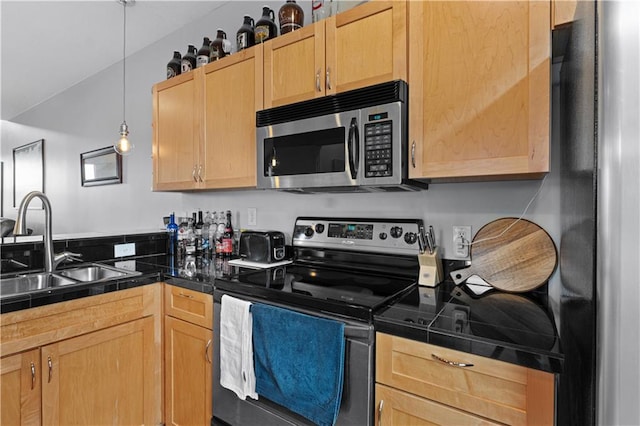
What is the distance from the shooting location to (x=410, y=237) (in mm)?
1570

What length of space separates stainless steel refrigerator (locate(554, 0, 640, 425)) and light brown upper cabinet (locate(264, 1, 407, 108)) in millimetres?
617

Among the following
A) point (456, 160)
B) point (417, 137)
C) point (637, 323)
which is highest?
point (417, 137)

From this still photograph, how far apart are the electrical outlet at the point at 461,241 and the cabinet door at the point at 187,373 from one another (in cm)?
121

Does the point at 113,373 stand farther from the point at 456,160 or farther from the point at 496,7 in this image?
the point at 496,7

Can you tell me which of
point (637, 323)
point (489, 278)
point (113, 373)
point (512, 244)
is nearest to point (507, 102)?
point (512, 244)

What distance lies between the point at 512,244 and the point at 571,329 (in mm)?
→ 514

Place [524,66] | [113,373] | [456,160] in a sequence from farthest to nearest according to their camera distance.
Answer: [113,373] < [456,160] < [524,66]

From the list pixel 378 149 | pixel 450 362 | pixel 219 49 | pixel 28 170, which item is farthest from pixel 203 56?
pixel 28 170

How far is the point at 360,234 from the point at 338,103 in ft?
2.17

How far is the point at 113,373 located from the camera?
5.26ft

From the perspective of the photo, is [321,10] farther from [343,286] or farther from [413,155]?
[343,286]

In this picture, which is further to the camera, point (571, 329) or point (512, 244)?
point (512, 244)

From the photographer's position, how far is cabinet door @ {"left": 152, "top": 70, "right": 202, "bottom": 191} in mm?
2102

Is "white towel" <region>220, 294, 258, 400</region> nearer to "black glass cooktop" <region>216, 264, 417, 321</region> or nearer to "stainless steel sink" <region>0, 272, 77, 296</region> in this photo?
"black glass cooktop" <region>216, 264, 417, 321</region>
